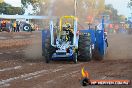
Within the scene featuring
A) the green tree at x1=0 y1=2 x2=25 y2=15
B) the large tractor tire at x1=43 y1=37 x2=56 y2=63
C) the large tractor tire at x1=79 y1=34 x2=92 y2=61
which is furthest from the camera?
the green tree at x1=0 y1=2 x2=25 y2=15

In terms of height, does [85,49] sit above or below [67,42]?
below

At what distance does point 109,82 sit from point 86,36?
703 cm

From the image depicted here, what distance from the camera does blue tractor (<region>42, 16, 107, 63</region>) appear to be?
50.0 feet

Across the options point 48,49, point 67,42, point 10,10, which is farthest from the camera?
point 10,10

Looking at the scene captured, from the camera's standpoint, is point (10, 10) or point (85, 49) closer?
point (85, 49)

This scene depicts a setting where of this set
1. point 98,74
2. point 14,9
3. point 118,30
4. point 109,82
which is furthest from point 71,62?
point 14,9

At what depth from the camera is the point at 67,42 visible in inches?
608

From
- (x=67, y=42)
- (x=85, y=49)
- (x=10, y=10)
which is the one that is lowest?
(x=85, y=49)

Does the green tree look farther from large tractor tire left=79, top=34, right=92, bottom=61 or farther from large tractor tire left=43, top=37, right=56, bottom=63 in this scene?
large tractor tire left=79, top=34, right=92, bottom=61

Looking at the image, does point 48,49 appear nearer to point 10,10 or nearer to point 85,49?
point 85,49

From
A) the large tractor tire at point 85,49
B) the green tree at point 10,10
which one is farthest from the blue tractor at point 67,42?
the green tree at point 10,10

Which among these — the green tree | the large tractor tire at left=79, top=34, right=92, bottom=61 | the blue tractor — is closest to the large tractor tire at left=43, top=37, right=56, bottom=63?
the blue tractor

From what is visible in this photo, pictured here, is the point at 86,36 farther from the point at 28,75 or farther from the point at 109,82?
the point at 109,82

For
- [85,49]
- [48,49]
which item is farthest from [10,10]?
[85,49]
